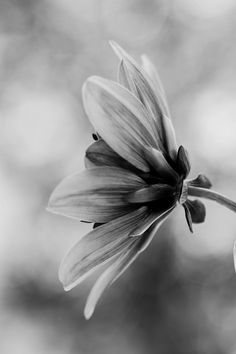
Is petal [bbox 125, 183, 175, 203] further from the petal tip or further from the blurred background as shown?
the blurred background

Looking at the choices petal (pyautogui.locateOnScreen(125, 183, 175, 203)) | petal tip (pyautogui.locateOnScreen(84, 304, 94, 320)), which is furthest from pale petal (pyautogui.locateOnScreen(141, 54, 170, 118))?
petal tip (pyautogui.locateOnScreen(84, 304, 94, 320))

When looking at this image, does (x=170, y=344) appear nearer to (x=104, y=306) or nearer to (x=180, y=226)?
(x=104, y=306)

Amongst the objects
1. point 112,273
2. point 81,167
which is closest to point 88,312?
point 112,273

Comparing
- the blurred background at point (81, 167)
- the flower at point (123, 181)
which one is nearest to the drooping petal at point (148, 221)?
the flower at point (123, 181)

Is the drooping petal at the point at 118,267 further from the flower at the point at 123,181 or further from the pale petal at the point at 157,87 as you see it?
the pale petal at the point at 157,87

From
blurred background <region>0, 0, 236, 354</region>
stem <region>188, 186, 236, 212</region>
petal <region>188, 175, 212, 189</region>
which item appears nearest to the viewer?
stem <region>188, 186, 236, 212</region>

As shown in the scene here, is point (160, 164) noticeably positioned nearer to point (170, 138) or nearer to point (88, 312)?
point (170, 138)
